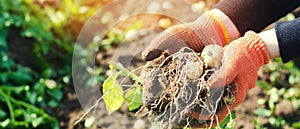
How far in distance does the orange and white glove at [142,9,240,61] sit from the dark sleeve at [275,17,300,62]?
19 centimetres

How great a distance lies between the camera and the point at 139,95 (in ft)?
5.76

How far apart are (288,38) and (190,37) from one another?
29cm

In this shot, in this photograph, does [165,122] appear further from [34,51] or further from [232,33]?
[34,51]

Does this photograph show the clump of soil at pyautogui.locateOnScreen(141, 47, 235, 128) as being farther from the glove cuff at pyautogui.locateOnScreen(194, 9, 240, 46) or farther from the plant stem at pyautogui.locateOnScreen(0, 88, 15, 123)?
the plant stem at pyautogui.locateOnScreen(0, 88, 15, 123)

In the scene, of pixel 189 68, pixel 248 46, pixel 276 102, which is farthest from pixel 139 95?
pixel 276 102

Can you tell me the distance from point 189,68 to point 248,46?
183 millimetres

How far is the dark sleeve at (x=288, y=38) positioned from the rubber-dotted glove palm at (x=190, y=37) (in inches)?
7.5

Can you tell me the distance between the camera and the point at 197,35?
5.83ft

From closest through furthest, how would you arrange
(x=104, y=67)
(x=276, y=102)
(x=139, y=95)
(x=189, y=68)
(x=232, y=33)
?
1. (x=189, y=68)
2. (x=139, y=95)
3. (x=232, y=33)
4. (x=276, y=102)
5. (x=104, y=67)

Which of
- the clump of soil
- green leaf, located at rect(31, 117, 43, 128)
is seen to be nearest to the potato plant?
the clump of soil

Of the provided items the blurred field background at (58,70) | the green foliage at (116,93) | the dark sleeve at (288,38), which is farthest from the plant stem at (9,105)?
the dark sleeve at (288,38)

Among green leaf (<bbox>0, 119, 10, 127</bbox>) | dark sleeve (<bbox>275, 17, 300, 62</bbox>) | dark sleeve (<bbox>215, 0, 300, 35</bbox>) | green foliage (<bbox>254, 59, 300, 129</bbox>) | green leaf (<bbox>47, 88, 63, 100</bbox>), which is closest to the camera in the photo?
dark sleeve (<bbox>275, 17, 300, 62</bbox>)

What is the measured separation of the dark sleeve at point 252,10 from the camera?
1.87 meters

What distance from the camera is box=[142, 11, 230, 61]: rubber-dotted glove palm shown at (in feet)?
5.53
